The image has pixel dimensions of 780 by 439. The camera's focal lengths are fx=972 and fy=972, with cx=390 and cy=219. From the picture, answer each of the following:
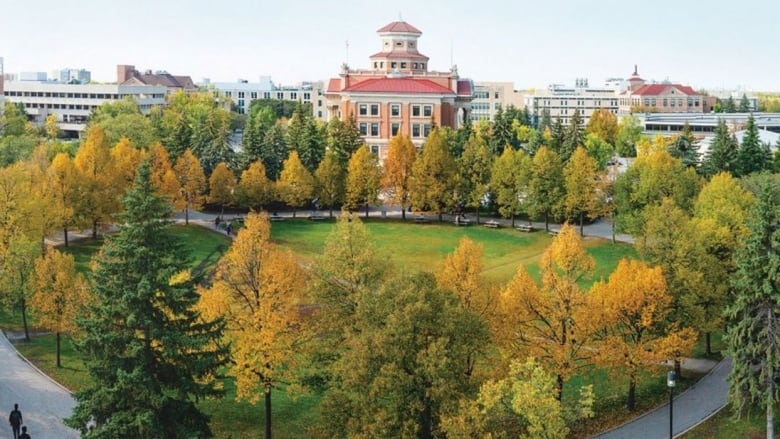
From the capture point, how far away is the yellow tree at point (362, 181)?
70.0 m

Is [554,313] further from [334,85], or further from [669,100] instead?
[669,100]

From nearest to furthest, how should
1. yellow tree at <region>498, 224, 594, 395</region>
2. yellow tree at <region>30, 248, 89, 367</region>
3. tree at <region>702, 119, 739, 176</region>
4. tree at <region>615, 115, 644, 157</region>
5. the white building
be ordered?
yellow tree at <region>498, 224, 594, 395</region>, yellow tree at <region>30, 248, 89, 367</region>, tree at <region>702, 119, 739, 176</region>, tree at <region>615, 115, 644, 157</region>, the white building

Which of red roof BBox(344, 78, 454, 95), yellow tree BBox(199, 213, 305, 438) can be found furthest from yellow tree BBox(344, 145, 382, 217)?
yellow tree BBox(199, 213, 305, 438)

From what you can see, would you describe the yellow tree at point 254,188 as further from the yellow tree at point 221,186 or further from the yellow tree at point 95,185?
the yellow tree at point 95,185

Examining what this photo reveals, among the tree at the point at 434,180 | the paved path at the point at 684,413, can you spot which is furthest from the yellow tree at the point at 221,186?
the paved path at the point at 684,413

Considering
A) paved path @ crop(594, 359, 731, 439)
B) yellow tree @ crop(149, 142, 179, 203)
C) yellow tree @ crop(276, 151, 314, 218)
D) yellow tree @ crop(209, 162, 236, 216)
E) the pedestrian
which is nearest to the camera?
the pedestrian

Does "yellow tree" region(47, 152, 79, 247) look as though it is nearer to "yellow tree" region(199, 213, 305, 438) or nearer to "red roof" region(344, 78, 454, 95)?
"yellow tree" region(199, 213, 305, 438)

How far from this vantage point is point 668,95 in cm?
16100

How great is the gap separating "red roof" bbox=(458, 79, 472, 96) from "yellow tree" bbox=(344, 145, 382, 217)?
33572 millimetres

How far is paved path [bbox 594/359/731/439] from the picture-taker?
34.0m

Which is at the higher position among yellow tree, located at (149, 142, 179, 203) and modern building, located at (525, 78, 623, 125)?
modern building, located at (525, 78, 623, 125)

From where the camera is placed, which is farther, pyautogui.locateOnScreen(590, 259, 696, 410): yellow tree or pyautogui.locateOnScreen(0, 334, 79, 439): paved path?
pyautogui.locateOnScreen(590, 259, 696, 410): yellow tree

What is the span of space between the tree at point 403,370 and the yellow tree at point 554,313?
5.42 m

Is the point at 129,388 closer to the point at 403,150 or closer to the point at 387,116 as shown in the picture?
the point at 403,150
